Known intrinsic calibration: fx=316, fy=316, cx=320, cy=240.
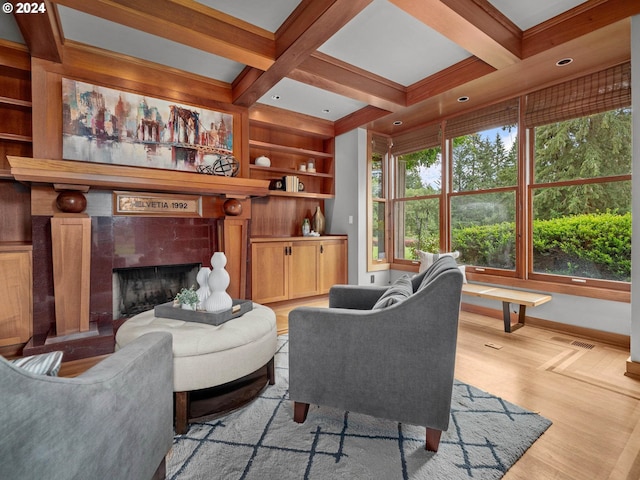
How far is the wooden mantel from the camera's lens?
2393 millimetres

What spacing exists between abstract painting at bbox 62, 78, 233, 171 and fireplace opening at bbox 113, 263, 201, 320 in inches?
41.9

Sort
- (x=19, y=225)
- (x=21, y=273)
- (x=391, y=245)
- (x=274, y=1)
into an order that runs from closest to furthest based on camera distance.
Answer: (x=274, y=1) → (x=21, y=273) → (x=19, y=225) → (x=391, y=245)

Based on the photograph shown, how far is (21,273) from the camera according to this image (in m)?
2.61

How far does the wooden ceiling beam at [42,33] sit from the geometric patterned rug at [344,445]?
9.16 feet

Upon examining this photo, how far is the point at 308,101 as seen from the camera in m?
3.93

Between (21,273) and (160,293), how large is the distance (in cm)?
112

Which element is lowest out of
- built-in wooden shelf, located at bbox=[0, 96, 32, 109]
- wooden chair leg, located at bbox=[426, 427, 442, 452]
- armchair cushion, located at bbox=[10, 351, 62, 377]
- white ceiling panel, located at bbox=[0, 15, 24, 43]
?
wooden chair leg, located at bbox=[426, 427, 442, 452]

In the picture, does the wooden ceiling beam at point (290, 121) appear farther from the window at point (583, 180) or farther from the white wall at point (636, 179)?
the white wall at point (636, 179)

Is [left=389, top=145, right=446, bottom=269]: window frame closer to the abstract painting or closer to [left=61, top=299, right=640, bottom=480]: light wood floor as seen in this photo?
[left=61, top=299, right=640, bottom=480]: light wood floor

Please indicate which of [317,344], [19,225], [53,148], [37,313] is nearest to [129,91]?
[53,148]

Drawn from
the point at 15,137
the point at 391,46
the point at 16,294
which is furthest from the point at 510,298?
the point at 15,137

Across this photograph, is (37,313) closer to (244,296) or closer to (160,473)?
(244,296)

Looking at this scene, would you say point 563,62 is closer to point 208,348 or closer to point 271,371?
point 271,371

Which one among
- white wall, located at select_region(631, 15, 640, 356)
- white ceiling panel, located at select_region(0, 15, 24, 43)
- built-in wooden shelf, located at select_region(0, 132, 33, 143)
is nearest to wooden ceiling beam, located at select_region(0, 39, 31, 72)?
white ceiling panel, located at select_region(0, 15, 24, 43)
